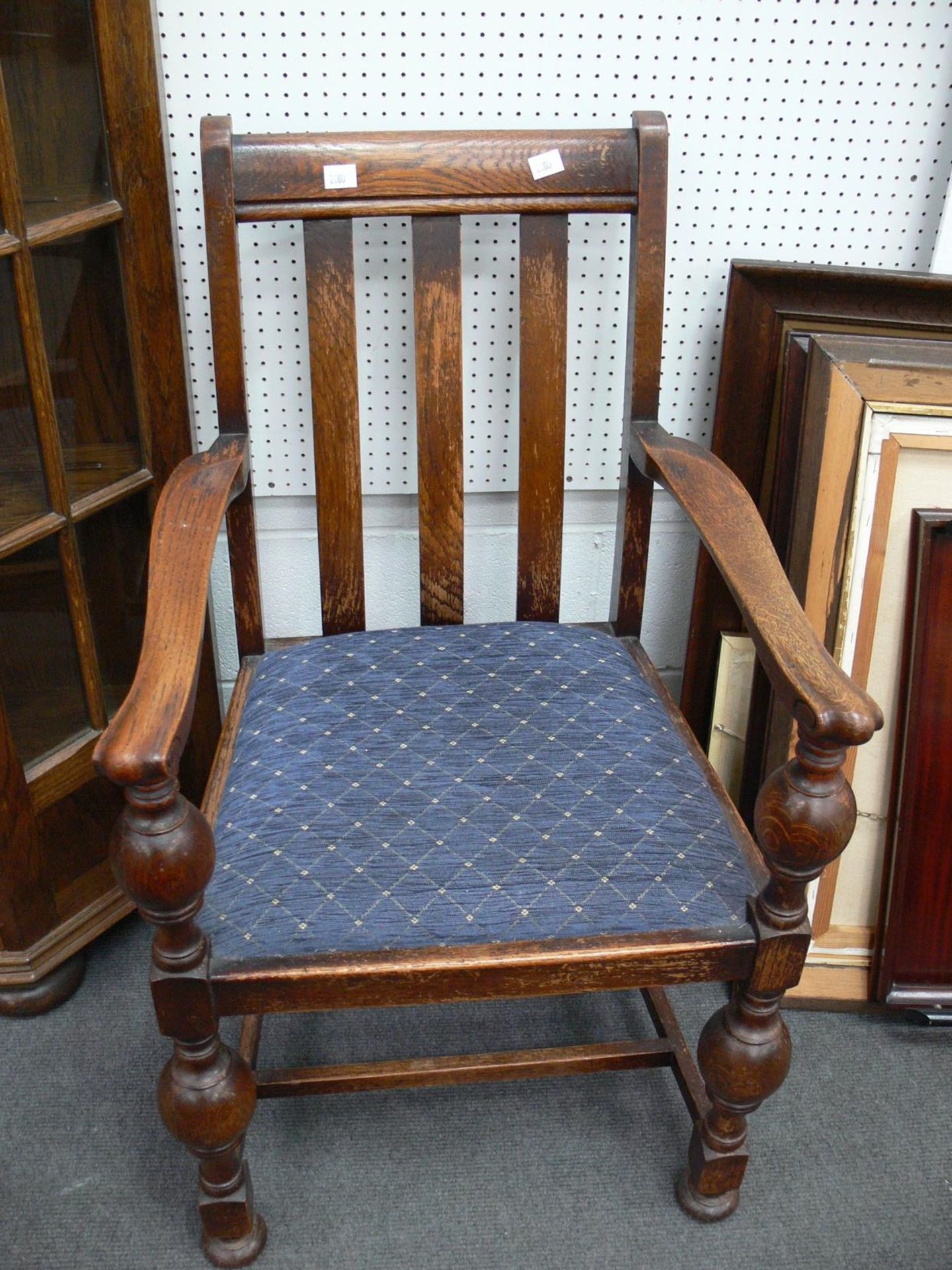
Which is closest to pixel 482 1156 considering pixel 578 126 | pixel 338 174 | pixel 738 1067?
pixel 738 1067

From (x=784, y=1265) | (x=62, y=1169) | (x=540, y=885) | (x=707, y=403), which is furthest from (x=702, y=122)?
(x=62, y=1169)

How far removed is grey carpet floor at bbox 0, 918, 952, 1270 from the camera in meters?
1.25

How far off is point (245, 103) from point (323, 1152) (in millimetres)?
1302

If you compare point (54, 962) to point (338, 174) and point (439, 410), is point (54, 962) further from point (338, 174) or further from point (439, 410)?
point (338, 174)

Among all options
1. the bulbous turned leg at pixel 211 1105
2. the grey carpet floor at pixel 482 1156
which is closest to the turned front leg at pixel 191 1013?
the bulbous turned leg at pixel 211 1105

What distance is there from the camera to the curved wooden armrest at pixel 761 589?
0.92 meters

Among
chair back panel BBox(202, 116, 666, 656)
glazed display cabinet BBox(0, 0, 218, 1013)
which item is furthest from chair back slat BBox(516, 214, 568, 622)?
glazed display cabinet BBox(0, 0, 218, 1013)

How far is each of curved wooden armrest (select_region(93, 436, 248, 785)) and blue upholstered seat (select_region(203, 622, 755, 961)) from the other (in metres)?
0.18

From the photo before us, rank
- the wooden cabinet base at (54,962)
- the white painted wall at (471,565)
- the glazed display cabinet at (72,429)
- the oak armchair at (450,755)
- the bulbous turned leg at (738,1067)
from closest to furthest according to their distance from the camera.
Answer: the oak armchair at (450,755) < the bulbous turned leg at (738,1067) < the glazed display cabinet at (72,429) < the wooden cabinet base at (54,962) < the white painted wall at (471,565)

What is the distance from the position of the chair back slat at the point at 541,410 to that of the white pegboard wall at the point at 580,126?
0.18 m

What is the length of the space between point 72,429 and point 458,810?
0.69 meters

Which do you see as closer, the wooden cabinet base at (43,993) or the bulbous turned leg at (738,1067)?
the bulbous turned leg at (738,1067)

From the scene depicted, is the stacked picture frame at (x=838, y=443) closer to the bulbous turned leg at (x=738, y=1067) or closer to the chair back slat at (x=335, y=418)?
the bulbous turned leg at (x=738, y=1067)

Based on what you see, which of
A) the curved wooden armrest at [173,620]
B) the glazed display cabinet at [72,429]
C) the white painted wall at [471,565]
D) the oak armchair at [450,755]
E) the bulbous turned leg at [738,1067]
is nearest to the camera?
the curved wooden armrest at [173,620]
